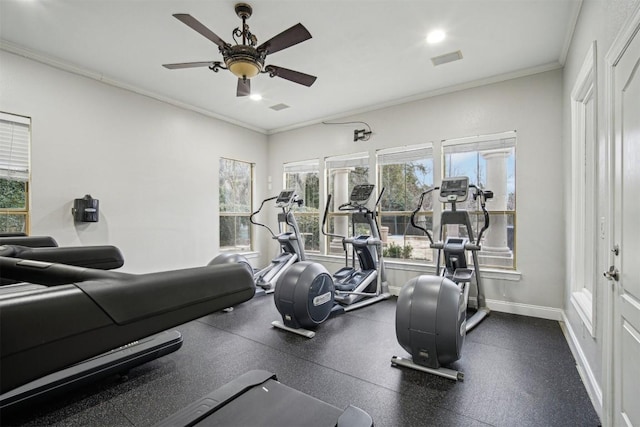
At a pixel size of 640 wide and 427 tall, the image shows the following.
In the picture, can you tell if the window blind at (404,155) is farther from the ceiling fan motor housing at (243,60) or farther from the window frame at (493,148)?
the ceiling fan motor housing at (243,60)

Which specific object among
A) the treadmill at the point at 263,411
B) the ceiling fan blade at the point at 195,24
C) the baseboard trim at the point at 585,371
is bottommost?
the baseboard trim at the point at 585,371

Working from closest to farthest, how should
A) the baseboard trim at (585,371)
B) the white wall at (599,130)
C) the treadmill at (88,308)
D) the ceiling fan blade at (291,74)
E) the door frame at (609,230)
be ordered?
the treadmill at (88,308), the door frame at (609,230), the white wall at (599,130), the baseboard trim at (585,371), the ceiling fan blade at (291,74)

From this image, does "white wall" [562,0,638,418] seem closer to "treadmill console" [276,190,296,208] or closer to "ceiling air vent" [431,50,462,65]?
"ceiling air vent" [431,50,462,65]

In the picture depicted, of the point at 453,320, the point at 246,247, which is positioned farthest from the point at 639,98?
the point at 246,247

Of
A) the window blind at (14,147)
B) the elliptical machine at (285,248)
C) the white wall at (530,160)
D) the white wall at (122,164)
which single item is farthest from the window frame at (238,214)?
the white wall at (530,160)

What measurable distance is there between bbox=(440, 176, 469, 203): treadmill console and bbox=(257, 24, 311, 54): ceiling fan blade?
235 cm

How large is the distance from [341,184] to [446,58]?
2.66 meters

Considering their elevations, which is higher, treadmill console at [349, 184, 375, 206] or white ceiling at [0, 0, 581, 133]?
white ceiling at [0, 0, 581, 133]

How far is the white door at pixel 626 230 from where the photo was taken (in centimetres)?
146

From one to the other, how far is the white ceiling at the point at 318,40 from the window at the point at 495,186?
858 mm

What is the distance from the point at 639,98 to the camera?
142cm

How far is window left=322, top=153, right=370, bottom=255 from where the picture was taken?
218 inches

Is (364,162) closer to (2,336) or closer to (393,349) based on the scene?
(393,349)

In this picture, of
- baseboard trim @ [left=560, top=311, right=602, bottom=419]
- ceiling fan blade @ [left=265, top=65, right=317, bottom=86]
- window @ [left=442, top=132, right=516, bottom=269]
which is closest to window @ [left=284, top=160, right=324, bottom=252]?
window @ [left=442, top=132, right=516, bottom=269]
